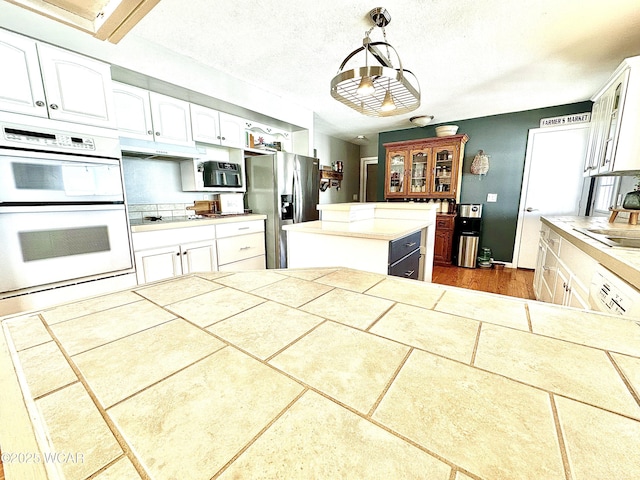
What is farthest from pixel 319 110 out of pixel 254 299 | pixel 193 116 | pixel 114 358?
pixel 114 358

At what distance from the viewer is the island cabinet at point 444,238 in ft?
13.6

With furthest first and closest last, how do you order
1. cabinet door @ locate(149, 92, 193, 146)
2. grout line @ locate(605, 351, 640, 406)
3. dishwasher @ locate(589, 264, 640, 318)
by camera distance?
cabinet door @ locate(149, 92, 193, 146)
dishwasher @ locate(589, 264, 640, 318)
grout line @ locate(605, 351, 640, 406)

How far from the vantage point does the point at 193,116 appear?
2564 millimetres

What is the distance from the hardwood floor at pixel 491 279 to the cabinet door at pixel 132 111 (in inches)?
135

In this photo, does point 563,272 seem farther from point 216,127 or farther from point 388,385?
point 216,127

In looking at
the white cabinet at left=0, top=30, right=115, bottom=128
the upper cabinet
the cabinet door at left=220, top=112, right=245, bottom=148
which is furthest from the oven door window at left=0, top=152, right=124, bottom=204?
the upper cabinet

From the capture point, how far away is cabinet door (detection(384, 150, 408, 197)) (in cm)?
454

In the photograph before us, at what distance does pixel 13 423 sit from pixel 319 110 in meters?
3.88

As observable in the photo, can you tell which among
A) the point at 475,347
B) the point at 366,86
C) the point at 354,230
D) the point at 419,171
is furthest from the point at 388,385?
the point at 419,171

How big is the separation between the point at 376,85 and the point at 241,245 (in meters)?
2.09

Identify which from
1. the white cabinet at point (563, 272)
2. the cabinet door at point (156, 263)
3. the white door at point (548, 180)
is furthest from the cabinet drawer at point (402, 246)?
the white door at point (548, 180)

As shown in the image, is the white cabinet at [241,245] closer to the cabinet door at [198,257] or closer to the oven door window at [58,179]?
the cabinet door at [198,257]

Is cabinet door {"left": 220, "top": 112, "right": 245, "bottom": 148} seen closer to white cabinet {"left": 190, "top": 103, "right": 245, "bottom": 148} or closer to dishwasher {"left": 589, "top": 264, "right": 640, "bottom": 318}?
white cabinet {"left": 190, "top": 103, "right": 245, "bottom": 148}

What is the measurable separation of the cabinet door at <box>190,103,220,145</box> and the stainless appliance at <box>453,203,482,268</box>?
355 cm
